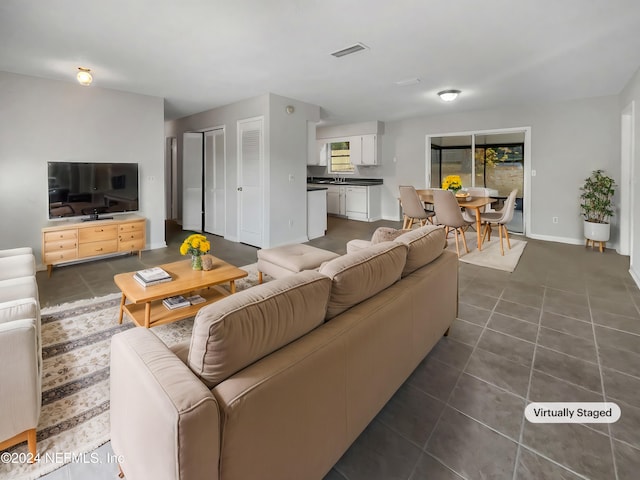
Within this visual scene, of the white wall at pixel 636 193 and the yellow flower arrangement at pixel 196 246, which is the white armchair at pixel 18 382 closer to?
the yellow flower arrangement at pixel 196 246

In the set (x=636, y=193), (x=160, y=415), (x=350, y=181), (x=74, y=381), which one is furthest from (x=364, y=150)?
(x=160, y=415)

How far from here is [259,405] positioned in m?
0.97

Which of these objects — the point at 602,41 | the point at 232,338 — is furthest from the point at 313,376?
the point at 602,41

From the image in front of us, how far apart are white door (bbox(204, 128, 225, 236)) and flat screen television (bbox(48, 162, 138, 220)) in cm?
163

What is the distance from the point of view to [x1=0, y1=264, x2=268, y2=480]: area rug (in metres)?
1.48

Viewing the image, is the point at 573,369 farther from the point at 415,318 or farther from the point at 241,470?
the point at 241,470

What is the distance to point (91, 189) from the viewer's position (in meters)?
4.59

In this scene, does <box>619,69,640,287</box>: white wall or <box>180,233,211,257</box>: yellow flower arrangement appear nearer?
<box>180,233,211,257</box>: yellow flower arrangement

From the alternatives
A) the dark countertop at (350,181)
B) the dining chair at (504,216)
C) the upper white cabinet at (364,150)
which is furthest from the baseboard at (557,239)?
the upper white cabinet at (364,150)

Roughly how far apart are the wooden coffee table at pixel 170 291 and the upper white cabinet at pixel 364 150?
5.95 metres

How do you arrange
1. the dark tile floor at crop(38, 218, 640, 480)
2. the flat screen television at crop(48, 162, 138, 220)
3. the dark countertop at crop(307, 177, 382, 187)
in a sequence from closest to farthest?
1. the dark tile floor at crop(38, 218, 640, 480)
2. the flat screen television at crop(48, 162, 138, 220)
3. the dark countertop at crop(307, 177, 382, 187)

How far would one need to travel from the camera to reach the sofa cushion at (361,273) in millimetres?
1399

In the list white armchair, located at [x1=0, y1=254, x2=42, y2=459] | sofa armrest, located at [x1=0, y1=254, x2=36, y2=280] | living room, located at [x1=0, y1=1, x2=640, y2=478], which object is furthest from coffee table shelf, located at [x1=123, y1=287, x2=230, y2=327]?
Answer: living room, located at [x1=0, y1=1, x2=640, y2=478]

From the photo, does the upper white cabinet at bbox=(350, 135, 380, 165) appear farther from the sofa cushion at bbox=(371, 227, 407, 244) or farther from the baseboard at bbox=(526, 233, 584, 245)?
the sofa cushion at bbox=(371, 227, 407, 244)
